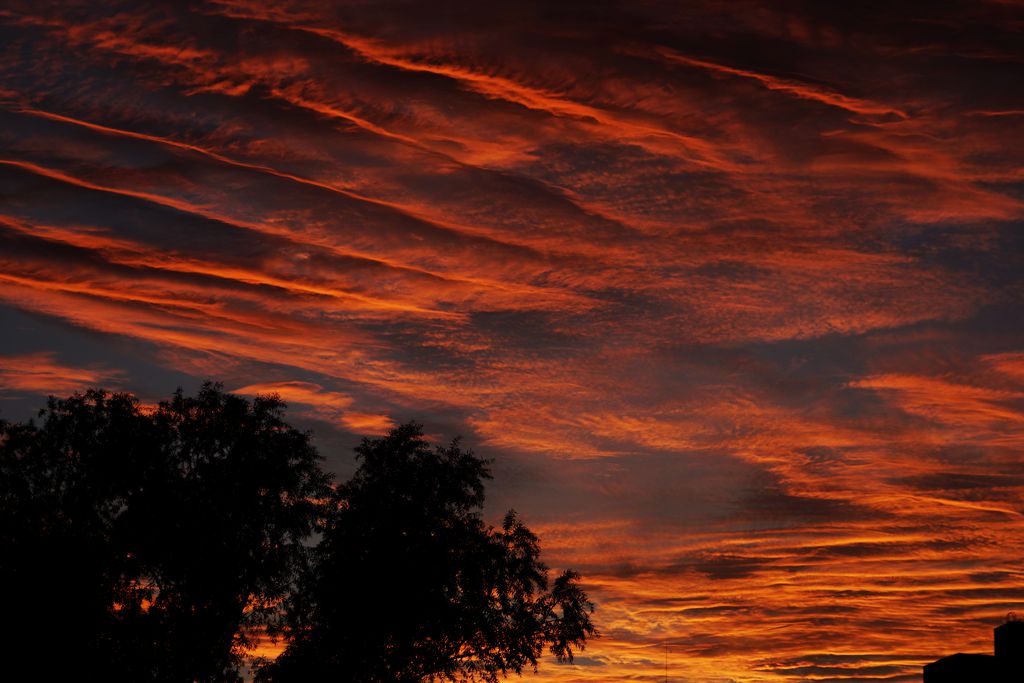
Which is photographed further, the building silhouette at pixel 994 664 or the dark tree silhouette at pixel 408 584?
the building silhouette at pixel 994 664

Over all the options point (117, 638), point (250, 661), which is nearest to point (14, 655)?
point (117, 638)

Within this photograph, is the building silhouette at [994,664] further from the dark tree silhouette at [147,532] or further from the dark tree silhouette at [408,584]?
the dark tree silhouette at [147,532]

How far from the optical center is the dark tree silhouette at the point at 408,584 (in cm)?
5338

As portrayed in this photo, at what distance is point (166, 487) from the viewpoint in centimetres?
5075

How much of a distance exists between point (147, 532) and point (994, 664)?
222ft

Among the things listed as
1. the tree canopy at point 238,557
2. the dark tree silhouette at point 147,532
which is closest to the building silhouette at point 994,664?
the tree canopy at point 238,557

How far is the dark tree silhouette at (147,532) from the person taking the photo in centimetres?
4512

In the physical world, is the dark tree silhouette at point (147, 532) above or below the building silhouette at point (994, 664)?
above

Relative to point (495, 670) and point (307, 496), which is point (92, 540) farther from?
point (495, 670)

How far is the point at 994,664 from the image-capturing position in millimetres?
86688

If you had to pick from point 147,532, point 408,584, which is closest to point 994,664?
point 408,584

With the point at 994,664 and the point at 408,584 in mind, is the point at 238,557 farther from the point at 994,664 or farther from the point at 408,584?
the point at 994,664

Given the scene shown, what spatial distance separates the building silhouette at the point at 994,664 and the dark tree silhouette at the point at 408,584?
4614 cm

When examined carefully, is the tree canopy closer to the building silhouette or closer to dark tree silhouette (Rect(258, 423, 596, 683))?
dark tree silhouette (Rect(258, 423, 596, 683))
